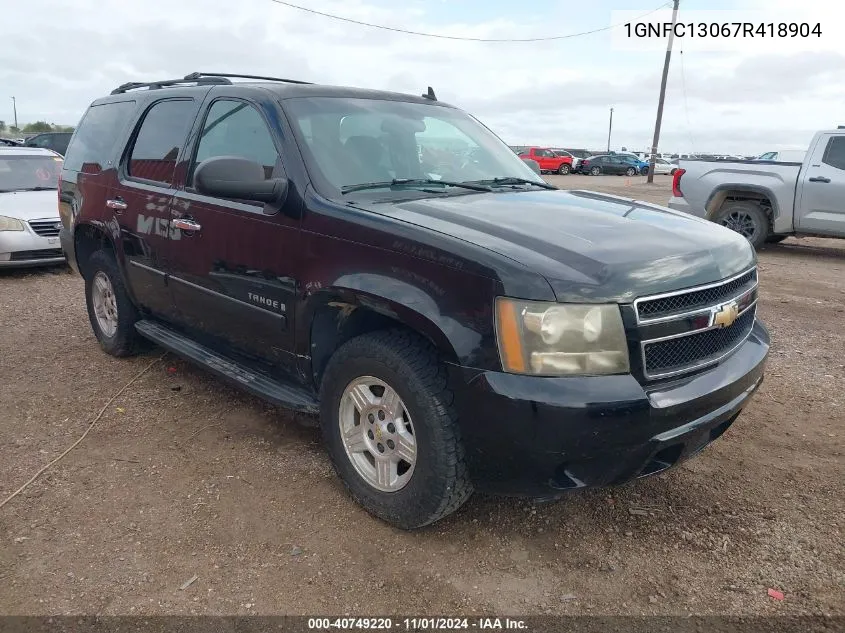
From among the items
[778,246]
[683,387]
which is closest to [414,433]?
[683,387]

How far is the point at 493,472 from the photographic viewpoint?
249 centimetres

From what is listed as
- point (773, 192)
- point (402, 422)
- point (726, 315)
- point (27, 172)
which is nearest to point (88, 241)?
point (402, 422)

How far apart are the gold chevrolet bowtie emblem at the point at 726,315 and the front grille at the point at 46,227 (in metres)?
8.01

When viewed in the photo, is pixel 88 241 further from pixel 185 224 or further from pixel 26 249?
pixel 26 249

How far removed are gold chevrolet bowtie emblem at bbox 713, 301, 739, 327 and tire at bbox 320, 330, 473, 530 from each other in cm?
110

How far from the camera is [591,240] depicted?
2.63 metres

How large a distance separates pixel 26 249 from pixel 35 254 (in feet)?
0.41

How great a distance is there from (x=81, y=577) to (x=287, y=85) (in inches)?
99.7

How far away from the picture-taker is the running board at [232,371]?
322 cm

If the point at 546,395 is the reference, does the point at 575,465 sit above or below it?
below

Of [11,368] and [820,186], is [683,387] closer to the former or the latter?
[11,368]

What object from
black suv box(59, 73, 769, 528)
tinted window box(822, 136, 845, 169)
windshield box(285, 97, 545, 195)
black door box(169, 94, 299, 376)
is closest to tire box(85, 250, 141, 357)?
black suv box(59, 73, 769, 528)

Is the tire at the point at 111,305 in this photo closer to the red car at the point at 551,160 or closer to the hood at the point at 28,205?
the hood at the point at 28,205

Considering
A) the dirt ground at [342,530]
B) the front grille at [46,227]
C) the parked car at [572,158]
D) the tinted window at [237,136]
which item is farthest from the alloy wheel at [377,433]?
the parked car at [572,158]
